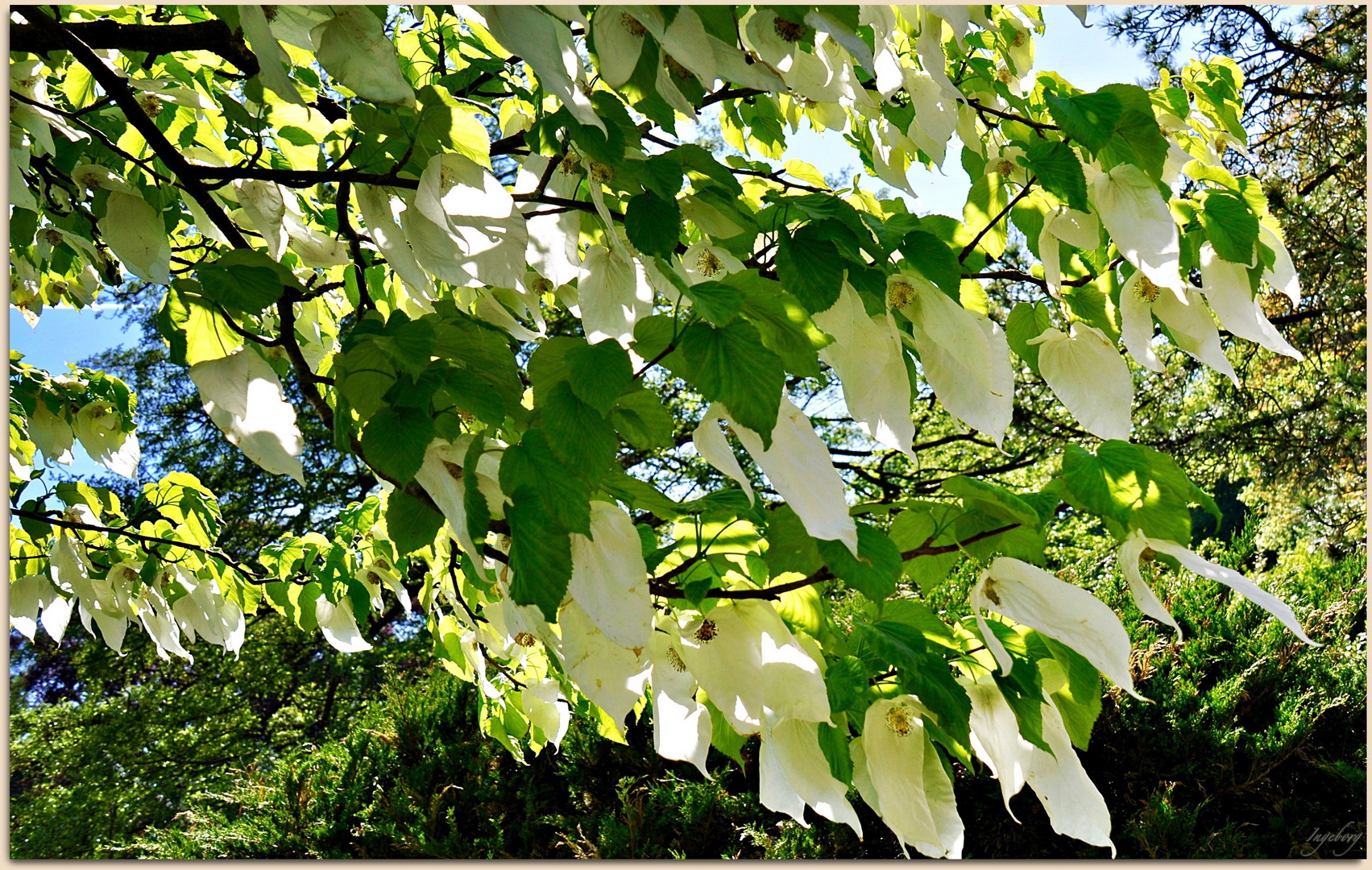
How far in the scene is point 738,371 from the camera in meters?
0.47

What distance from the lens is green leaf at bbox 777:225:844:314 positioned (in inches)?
22.1

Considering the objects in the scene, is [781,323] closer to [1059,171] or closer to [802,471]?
[802,471]

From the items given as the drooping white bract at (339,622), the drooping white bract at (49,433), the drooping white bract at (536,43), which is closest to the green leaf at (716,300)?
the drooping white bract at (536,43)

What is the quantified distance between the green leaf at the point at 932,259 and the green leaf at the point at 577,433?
24cm

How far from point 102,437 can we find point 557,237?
1088mm

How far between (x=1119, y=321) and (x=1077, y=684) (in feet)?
1.16

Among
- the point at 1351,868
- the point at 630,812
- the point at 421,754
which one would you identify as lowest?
the point at 1351,868

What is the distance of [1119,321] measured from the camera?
814 mm

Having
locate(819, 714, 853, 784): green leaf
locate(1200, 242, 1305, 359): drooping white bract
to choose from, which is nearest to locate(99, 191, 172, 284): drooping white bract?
locate(819, 714, 853, 784): green leaf

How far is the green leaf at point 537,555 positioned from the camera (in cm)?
46

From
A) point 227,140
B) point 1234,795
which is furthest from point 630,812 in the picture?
point 227,140

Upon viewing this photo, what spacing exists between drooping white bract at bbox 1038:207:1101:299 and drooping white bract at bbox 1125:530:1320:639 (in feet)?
1.06

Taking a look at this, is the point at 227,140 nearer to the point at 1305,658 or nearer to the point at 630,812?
the point at 630,812

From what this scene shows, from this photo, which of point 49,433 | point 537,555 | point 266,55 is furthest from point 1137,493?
point 49,433
